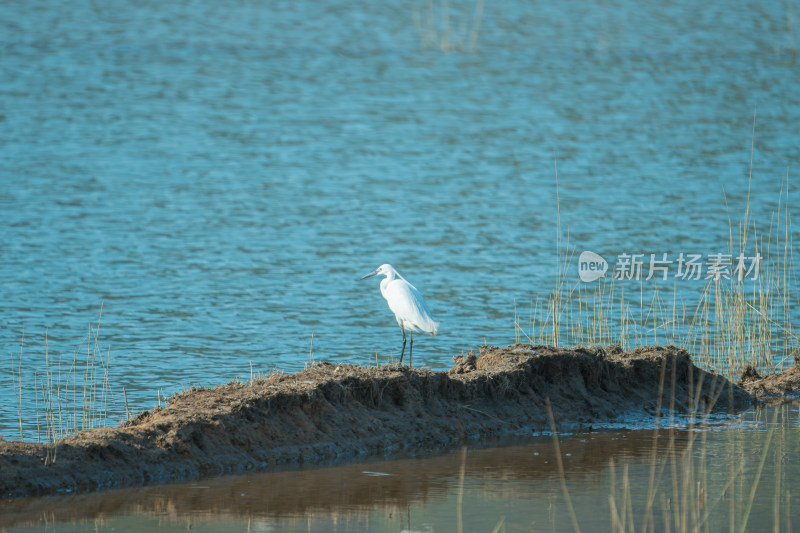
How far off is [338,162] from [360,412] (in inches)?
580

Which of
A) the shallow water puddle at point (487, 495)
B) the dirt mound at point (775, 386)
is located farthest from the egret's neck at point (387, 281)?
the dirt mound at point (775, 386)

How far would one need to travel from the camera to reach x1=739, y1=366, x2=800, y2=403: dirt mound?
945 centimetres

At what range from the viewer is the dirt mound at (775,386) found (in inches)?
372

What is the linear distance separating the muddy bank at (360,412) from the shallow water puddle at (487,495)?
0.21 meters

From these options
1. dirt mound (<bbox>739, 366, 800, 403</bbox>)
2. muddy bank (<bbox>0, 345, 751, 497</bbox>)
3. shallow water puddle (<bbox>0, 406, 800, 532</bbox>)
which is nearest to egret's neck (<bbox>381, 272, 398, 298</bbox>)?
muddy bank (<bbox>0, 345, 751, 497</bbox>)

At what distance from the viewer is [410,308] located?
9.70 meters

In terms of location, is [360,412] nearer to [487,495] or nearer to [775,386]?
[487,495]

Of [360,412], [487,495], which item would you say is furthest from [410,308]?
[487,495]

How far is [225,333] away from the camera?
41.1ft

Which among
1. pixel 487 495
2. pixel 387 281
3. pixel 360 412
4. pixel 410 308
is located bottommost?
pixel 487 495

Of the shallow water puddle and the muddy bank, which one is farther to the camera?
the muddy bank

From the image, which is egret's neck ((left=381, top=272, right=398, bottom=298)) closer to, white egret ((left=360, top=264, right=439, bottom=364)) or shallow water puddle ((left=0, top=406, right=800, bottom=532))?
white egret ((left=360, top=264, right=439, bottom=364))

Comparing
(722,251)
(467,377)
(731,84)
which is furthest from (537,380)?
(731,84)

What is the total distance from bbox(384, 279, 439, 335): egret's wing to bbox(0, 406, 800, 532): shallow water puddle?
1857mm
